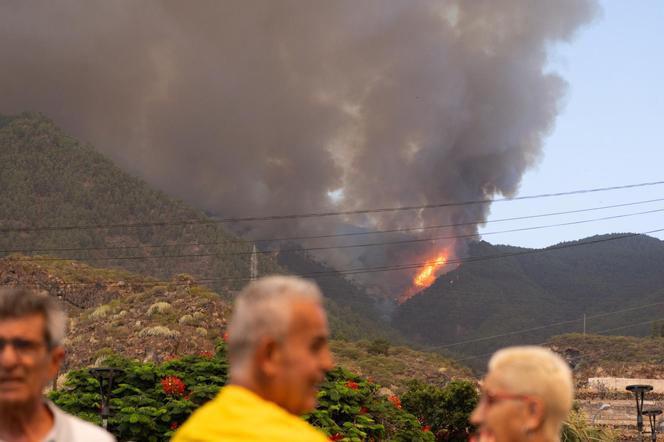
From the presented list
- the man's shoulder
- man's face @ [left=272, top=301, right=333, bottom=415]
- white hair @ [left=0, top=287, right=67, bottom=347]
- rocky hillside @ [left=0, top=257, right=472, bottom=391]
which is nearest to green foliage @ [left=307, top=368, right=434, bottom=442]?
the man's shoulder

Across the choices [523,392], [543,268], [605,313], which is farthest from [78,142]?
[523,392]

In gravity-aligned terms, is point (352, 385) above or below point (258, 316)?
above

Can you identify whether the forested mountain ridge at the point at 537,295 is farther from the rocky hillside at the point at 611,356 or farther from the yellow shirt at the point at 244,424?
the yellow shirt at the point at 244,424

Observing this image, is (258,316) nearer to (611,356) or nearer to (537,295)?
(611,356)

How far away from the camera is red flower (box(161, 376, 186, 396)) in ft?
57.1

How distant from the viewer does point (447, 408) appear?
81.5 ft

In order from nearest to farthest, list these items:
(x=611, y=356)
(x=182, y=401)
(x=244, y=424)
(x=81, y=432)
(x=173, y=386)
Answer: (x=244, y=424) < (x=81, y=432) < (x=182, y=401) < (x=173, y=386) < (x=611, y=356)

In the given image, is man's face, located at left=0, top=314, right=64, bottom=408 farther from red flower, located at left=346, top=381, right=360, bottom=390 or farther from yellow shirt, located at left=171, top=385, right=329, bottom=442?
red flower, located at left=346, top=381, right=360, bottom=390

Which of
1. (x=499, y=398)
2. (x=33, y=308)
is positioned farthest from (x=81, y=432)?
(x=499, y=398)

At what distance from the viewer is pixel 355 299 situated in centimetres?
17312

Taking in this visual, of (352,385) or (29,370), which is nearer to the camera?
(29,370)

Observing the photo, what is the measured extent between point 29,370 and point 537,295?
547 feet

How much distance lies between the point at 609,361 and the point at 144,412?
65293 millimetres

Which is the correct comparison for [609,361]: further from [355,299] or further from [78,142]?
[355,299]
